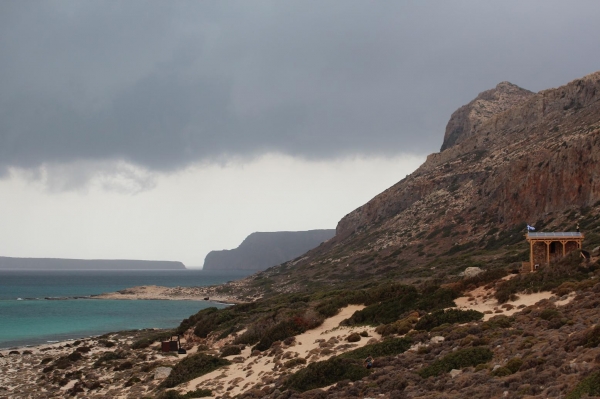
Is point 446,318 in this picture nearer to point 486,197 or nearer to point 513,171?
point 513,171

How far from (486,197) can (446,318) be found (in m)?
67.1

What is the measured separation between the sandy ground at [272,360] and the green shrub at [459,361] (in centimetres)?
725

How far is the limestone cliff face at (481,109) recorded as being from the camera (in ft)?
464

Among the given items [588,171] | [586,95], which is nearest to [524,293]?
[588,171]

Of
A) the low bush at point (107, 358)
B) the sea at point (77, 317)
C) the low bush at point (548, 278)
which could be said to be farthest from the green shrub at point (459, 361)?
the sea at point (77, 317)

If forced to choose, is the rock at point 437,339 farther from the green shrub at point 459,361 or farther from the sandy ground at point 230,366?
the green shrub at point 459,361

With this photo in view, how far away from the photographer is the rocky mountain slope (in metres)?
65.7

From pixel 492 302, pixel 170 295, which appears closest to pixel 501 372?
pixel 492 302

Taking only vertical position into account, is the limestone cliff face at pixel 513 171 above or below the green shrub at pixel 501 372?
above

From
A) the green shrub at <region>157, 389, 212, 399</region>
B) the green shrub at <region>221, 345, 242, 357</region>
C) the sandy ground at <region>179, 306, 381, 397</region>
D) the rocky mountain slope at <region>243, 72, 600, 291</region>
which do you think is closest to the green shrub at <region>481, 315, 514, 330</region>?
the sandy ground at <region>179, 306, 381, 397</region>

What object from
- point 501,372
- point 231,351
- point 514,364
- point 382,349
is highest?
point 514,364

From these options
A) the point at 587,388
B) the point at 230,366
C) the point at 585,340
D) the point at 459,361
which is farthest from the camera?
the point at 230,366

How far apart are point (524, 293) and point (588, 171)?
147ft

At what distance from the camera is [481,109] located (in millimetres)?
145750
